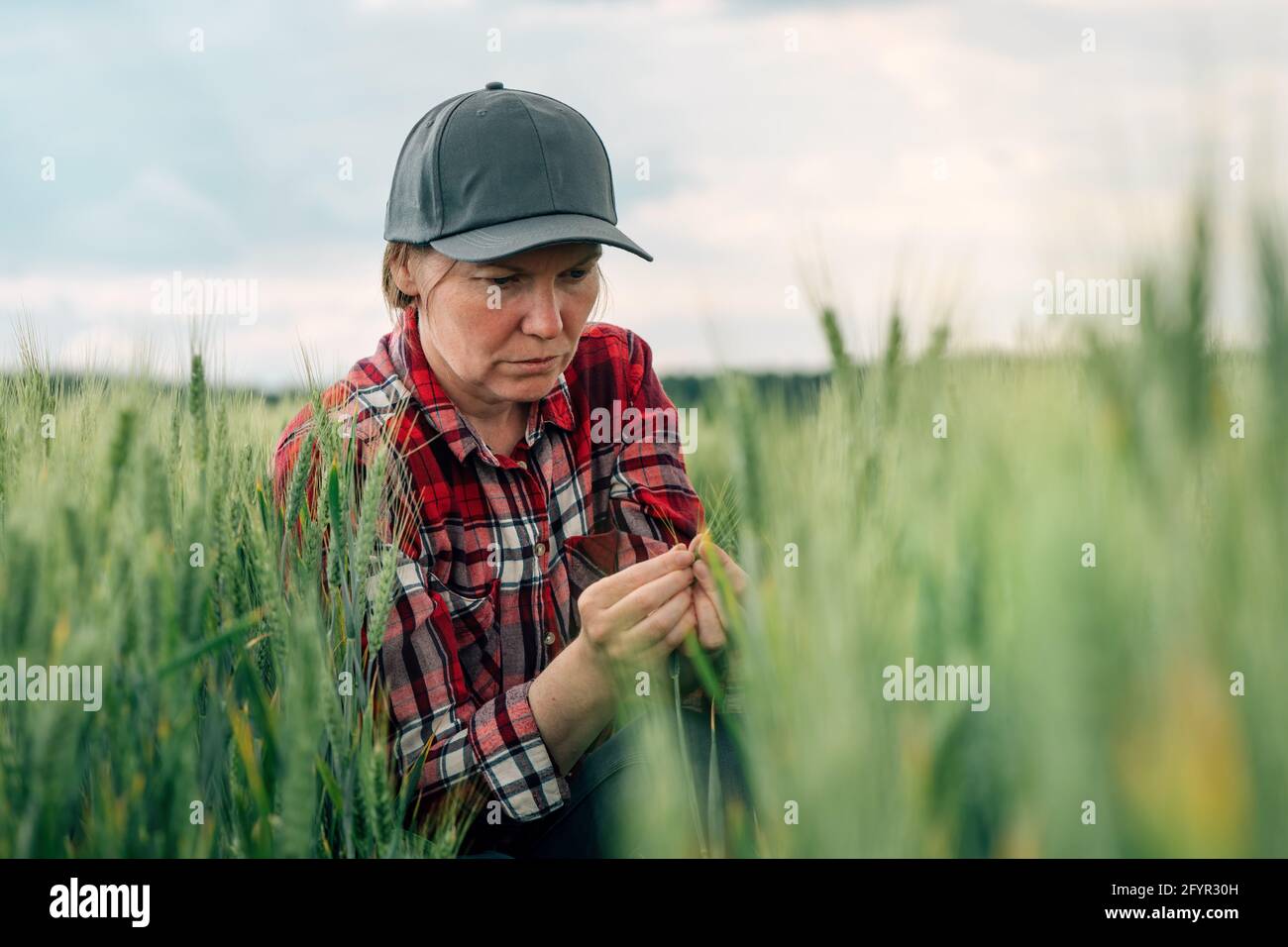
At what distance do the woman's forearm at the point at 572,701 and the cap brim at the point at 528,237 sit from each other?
0.50m

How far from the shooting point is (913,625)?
575 mm

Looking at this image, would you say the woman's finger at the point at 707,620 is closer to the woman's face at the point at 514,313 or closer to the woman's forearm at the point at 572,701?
the woman's forearm at the point at 572,701

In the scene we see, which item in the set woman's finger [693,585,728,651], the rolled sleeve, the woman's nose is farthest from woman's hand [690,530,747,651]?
the woman's nose

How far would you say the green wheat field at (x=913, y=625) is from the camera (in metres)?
0.47

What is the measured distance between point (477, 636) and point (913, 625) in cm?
97

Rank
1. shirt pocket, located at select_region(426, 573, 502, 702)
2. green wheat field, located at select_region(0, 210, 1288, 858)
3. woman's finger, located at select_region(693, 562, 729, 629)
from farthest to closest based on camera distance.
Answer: shirt pocket, located at select_region(426, 573, 502, 702), woman's finger, located at select_region(693, 562, 729, 629), green wheat field, located at select_region(0, 210, 1288, 858)

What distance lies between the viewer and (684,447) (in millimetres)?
1607

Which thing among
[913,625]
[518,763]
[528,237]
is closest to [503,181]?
[528,237]

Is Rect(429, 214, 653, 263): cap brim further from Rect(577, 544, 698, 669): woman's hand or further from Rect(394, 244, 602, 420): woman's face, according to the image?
Rect(577, 544, 698, 669): woman's hand

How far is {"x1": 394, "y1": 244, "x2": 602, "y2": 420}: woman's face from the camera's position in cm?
131

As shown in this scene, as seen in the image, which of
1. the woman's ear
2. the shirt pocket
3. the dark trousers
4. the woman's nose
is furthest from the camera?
the woman's ear
